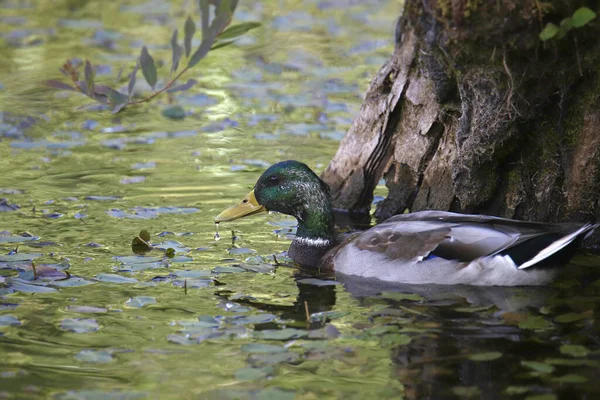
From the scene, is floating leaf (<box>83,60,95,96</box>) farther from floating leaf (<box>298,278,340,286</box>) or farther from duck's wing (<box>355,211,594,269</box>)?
duck's wing (<box>355,211,594,269</box>)

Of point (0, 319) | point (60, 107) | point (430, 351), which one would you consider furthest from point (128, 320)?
point (60, 107)

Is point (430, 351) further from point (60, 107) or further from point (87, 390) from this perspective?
point (60, 107)

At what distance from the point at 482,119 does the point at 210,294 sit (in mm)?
1959

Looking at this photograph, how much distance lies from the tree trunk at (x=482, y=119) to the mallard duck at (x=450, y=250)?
0.60 metres

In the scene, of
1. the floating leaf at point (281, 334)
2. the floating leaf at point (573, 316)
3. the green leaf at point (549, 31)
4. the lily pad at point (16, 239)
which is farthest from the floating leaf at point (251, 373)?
the lily pad at point (16, 239)

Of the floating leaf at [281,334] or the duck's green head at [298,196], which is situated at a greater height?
the duck's green head at [298,196]

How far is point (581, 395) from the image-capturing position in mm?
4344

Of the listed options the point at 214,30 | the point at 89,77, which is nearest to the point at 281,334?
the point at 214,30

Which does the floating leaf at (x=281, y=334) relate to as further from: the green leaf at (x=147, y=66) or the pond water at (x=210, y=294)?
the green leaf at (x=147, y=66)

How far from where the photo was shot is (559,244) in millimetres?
5684

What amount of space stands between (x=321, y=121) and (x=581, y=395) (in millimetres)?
6083

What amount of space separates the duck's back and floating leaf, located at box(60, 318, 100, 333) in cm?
178

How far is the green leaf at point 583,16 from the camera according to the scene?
497cm

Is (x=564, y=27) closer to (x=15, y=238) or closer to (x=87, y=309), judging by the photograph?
(x=87, y=309)
